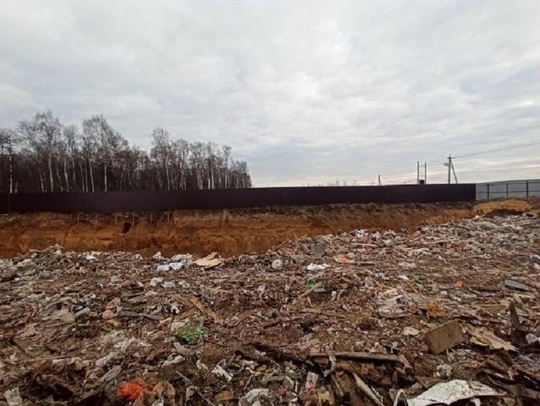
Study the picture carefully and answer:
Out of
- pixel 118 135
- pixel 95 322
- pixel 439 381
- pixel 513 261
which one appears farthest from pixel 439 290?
pixel 118 135

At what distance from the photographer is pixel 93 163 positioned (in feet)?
82.3

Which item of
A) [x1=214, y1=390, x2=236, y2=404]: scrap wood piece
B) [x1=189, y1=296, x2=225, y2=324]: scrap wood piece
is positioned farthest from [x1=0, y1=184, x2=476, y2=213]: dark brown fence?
[x1=214, y1=390, x2=236, y2=404]: scrap wood piece

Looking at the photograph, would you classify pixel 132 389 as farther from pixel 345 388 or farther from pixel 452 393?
pixel 452 393

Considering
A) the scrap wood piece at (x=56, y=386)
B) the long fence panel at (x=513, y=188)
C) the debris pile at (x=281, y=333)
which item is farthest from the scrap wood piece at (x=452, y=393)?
the long fence panel at (x=513, y=188)

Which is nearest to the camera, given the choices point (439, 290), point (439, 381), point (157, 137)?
point (439, 381)

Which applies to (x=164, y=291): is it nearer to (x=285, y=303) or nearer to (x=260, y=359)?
(x=285, y=303)

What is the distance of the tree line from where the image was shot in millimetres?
22406

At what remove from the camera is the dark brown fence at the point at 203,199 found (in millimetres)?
12242

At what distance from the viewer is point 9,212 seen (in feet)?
39.8

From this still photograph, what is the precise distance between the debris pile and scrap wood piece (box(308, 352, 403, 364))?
0.04 ft

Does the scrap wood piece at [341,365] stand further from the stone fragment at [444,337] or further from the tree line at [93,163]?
the tree line at [93,163]

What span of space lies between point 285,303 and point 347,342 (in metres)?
1.09

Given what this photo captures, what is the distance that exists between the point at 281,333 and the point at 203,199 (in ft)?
32.9

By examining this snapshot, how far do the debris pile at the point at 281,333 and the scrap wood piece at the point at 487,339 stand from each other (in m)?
0.02
